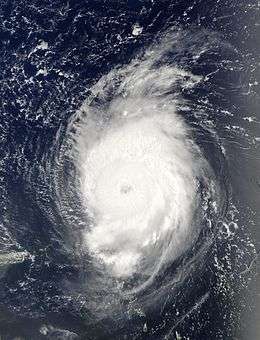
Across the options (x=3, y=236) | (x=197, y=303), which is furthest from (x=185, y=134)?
(x=3, y=236)

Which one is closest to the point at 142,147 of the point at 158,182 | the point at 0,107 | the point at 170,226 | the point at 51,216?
the point at 158,182

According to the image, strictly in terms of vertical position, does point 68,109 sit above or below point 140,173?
above

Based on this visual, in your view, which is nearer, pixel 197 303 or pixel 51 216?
pixel 197 303

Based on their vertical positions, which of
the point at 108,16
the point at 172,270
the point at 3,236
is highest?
the point at 108,16

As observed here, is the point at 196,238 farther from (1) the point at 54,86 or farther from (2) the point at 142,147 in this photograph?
(1) the point at 54,86

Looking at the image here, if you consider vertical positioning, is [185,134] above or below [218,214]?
above

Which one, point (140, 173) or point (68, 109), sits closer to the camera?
point (140, 173)

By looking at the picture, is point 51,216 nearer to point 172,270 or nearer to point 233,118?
point 172,270
